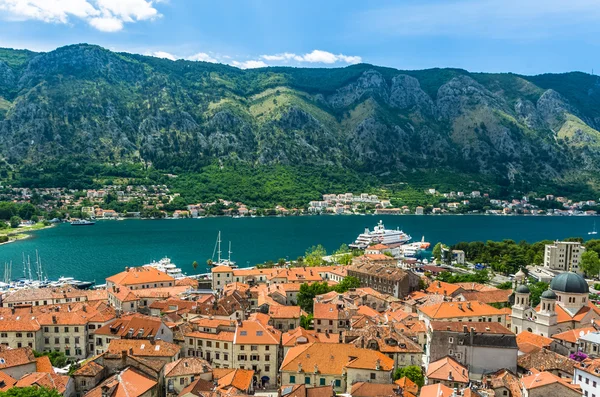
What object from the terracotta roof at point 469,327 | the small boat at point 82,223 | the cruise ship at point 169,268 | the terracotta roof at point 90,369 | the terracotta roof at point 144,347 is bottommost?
the small boat at point 82,223

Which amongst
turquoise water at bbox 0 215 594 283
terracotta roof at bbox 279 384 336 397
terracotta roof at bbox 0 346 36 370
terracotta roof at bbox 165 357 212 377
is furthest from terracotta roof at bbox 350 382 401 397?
turquoise water at bbox 0 215 594 283

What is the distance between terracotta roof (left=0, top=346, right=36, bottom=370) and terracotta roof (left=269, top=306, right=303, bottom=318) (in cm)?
2186

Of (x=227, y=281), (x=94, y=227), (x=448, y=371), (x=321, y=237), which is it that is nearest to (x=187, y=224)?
(x=94, y=227)

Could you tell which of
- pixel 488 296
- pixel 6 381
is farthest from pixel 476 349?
pixel 6 381

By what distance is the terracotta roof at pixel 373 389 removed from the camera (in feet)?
115

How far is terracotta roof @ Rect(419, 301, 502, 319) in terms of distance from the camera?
50.9 m

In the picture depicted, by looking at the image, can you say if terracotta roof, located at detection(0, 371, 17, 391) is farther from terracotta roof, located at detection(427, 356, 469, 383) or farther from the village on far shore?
→ terracotta roof, located at detection(427, 356, 469, 383)

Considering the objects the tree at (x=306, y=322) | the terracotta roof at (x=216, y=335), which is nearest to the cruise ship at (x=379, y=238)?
the tree at (x=306, y=322)

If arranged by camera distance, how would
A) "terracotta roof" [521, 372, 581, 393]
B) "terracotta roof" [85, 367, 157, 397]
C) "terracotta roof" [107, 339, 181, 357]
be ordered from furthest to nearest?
1. "terracotta roof" [107, 339, 181, 357]
2. "terracotta roof" [521, 372, 581, 393]
3. "terracotta roof" [85, 367, 157, 397]

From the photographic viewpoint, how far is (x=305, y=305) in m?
60.9

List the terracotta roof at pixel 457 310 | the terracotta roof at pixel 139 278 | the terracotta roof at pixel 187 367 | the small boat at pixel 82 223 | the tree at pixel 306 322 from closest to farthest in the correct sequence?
the terracotta roof at pixel 187 367 < the terracotta roof at pixel 457 310 < the tree at pixel 306 322 < the terracotta roof at pixel 139 278 < the small boat at pixel 82 223

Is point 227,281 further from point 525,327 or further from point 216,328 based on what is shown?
point 525,327

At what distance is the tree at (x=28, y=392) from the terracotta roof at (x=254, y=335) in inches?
596

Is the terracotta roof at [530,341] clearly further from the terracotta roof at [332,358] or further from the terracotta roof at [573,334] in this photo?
the terracotta roof at [332,358]
